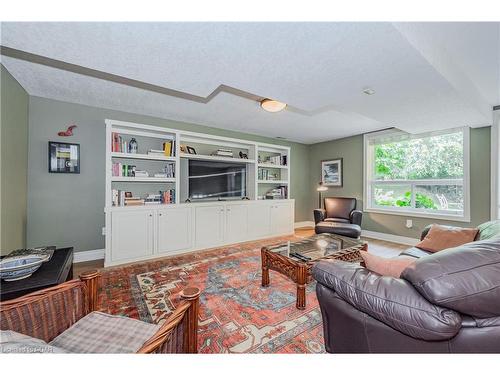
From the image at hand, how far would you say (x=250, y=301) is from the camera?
199cm

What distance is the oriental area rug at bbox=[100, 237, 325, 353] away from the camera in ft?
4.86

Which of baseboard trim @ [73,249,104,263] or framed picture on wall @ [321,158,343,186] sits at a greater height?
framed picture on wall @ [321,158,343,186]

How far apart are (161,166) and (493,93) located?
4881 mm

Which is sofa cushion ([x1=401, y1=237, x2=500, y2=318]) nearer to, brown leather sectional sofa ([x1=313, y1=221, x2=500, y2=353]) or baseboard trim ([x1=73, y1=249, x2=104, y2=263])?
brown leather sectional sofa ([x1=313, y1=221, x2=500, y2=353])

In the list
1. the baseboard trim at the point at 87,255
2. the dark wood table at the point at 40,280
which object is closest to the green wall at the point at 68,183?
the baseboard trim at the point at 87,255

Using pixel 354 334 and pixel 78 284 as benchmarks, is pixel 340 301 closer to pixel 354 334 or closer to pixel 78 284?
pixel 354 334

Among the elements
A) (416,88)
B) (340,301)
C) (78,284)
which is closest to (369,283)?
(340,301)

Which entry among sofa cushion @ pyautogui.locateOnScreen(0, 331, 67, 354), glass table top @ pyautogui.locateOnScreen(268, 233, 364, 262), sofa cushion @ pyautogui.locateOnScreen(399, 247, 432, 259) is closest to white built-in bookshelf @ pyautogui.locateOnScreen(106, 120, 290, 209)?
glass table top @ pyautogui.locateOnScreen(268, 233, 364, 262)

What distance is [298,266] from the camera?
188cm

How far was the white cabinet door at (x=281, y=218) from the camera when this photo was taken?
4562 millimetres

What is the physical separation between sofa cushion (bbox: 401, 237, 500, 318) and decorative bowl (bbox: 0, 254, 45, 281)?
7.00ft

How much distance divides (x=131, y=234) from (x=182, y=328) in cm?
254

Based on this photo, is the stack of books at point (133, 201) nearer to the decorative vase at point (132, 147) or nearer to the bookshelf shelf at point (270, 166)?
the decorative vase at point (132, 147)

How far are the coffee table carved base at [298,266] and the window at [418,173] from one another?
242 centimetres
